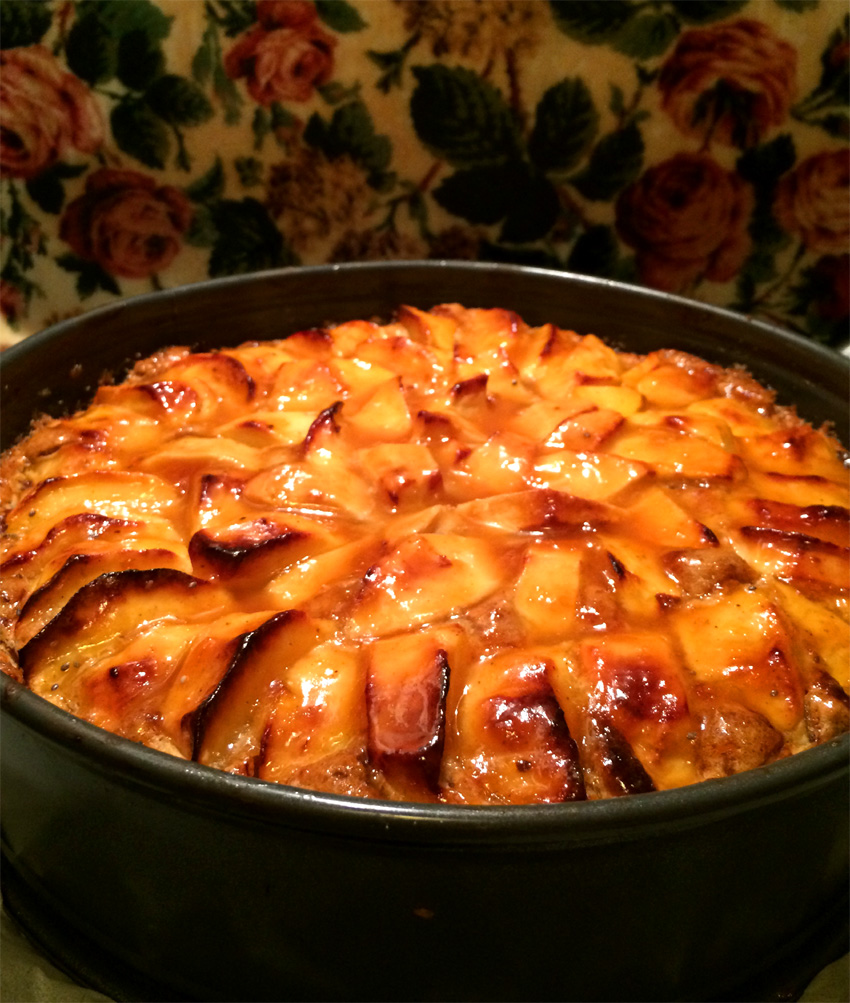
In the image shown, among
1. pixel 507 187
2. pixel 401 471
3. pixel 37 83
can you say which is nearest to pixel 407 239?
pixel 507 187

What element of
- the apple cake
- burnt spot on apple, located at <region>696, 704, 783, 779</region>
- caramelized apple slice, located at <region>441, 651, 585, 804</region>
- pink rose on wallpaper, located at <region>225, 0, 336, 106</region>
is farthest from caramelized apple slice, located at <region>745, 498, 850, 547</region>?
pink rose on wallpaper, located at <region>225, 0, 336, 106</region>

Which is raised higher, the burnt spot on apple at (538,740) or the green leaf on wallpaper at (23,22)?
the green leaf on wallpaper at (23,22)

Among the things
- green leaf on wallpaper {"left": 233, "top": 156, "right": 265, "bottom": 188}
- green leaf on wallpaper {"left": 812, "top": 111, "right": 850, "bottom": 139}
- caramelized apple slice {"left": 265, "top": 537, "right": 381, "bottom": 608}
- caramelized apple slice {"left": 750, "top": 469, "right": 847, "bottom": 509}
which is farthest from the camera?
green leaf on wallpaper {"left": 233, "top": 156, "right": 265, "bottom": 188}

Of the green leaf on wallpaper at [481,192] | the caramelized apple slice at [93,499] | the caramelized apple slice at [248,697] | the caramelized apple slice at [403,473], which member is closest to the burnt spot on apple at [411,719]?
the caramelized apple slice at [248,697]

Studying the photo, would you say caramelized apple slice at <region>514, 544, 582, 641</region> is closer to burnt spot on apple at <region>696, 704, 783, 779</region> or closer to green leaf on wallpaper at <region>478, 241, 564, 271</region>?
burnt spot on apple at <region>696, 704, 783, 779</region>

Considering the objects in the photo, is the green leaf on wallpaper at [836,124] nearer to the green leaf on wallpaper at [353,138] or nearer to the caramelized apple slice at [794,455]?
the caramelized apple slice at [794,455]

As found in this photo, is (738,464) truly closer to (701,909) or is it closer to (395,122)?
(701,909)
